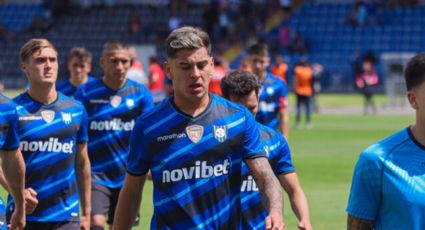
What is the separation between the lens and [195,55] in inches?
216

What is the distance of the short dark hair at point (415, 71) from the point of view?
15.4ft

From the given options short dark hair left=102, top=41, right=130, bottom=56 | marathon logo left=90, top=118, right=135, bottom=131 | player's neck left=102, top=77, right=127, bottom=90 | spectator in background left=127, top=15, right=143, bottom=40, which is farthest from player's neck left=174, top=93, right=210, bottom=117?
spectator in background left=127, top=15, right=143, bottom=40

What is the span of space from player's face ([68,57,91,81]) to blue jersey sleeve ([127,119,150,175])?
6.95 meters

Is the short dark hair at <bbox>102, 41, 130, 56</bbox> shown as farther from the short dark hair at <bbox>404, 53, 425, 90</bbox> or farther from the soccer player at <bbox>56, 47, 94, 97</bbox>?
the short dark hair at <bbox>404, 53, 425, 90</bbox>

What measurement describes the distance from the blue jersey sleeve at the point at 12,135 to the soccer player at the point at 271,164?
1.67m

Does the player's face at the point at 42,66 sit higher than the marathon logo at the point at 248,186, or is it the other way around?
the player's face at the point at 42,66

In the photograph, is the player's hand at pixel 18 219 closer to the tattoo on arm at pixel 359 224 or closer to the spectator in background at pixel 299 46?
the tattoo on arm at pixel 359 224

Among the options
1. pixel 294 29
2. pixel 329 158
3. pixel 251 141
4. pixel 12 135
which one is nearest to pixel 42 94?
pixel 12 135

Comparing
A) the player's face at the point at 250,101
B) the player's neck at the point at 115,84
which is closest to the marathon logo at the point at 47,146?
the player's face at the point at 250,101

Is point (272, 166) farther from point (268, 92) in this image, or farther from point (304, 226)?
point (268, 92)

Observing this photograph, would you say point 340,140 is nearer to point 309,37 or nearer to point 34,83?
point 34,83

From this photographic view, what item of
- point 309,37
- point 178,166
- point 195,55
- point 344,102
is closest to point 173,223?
point 178,166

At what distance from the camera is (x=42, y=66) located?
8.17 metres

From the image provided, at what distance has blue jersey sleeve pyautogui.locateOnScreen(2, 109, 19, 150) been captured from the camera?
23.0ft
